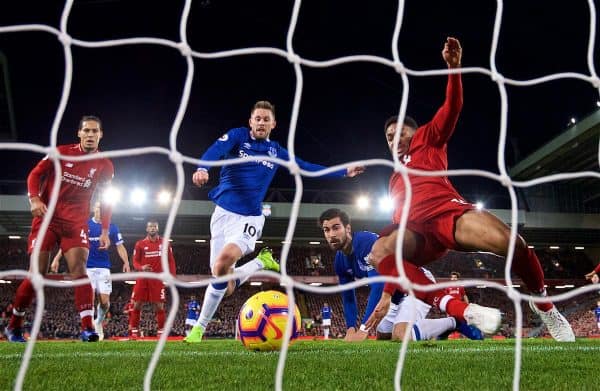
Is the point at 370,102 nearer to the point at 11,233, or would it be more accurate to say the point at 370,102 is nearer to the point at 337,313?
the point at 337,313

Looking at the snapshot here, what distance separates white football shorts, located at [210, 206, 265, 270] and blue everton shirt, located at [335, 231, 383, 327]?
110cm

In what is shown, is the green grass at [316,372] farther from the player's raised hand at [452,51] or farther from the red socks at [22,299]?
the player's raised hand at [452,51]

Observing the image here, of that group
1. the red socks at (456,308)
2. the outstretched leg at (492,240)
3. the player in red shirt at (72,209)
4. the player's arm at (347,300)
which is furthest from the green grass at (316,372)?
the player's arm at (347,300)

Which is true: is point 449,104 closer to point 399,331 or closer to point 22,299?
point 399,331

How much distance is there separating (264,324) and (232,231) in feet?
4.32

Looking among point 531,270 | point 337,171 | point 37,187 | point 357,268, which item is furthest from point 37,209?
point 531,270

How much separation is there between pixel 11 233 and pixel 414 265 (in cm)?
2552

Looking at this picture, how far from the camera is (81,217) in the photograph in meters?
4.77

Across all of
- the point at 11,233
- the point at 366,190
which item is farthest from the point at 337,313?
the point at 11,233

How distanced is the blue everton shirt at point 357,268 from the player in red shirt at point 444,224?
5.32 ft

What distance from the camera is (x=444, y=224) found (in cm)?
344

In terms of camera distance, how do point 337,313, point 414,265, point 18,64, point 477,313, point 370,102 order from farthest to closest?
point 337,313, point 370,102, point 18,64, point 414,265, point 477,313

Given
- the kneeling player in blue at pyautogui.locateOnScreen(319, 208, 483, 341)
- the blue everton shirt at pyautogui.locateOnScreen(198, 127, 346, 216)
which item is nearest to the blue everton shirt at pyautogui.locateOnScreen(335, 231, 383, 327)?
the kneeling player in blue at pyautogui.locateOnScreen(319, 208, 483, 341)

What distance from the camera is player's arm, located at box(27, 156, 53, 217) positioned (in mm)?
3838
